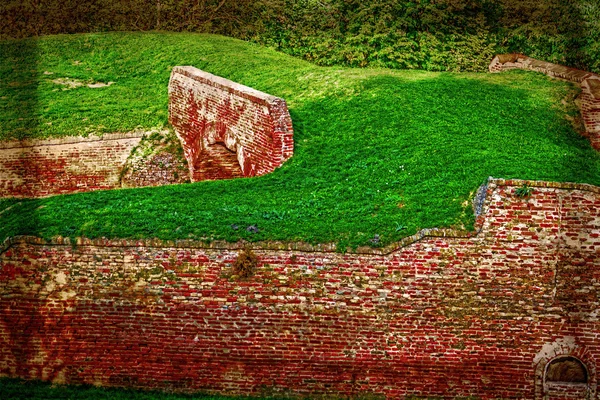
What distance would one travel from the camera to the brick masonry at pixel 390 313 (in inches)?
432

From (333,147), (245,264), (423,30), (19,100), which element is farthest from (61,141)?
(423,30)

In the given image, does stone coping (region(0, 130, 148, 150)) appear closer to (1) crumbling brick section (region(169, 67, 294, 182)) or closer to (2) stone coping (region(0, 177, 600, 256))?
(1) crumbling brick section (region(169, 67, 294, 182))

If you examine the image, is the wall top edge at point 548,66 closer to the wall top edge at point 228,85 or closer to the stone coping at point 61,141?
the wall top edge at point 228,85

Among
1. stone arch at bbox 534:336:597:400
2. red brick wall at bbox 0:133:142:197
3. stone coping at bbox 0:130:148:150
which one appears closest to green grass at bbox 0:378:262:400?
stone arch at bbox 534:336:597:400

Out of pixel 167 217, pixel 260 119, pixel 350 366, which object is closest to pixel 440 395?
pixel 350 366

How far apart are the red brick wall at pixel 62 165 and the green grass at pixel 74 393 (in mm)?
7895

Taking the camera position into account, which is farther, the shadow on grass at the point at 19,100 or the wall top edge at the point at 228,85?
the wall top edge at the point at 228,85

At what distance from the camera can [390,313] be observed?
11039mm

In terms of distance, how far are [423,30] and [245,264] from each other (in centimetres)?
1350

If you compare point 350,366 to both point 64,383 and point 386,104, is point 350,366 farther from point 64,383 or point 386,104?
point 386,104

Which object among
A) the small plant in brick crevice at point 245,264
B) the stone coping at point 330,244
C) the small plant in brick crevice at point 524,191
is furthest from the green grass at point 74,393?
the small plant in brick crevice at point 524,191

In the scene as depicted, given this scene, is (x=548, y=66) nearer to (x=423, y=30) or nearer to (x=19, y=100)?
(x=423, y=30)

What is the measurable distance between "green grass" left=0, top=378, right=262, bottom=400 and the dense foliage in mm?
12814

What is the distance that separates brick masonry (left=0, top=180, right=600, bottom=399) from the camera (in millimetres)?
10969
